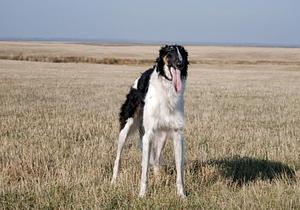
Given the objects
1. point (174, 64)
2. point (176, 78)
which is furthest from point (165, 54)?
point (176, 78)

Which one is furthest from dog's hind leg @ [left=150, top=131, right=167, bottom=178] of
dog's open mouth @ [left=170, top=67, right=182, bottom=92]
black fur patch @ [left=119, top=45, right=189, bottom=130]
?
dog's open mouth @ [left=170, top=67, right=182, bottom=92]

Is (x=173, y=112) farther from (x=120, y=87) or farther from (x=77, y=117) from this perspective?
(x=120, y=87)

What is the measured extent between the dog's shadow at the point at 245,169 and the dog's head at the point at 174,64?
1.76m

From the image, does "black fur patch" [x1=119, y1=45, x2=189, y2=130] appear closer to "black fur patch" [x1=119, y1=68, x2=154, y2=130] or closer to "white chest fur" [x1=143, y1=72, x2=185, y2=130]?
"black fur patch" [x1=119, y1=68, x2=154, y2=130]

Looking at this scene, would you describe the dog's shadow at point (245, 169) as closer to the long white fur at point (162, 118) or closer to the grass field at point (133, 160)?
the grass field at point (133, 160)

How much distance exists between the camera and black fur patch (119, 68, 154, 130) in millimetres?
7012

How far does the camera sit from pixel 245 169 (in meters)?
8.01

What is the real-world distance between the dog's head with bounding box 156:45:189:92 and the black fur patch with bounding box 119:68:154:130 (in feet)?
2.00

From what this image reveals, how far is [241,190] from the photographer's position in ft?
21.7

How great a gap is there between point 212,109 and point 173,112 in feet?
32.1

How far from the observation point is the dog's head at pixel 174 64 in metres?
6.14

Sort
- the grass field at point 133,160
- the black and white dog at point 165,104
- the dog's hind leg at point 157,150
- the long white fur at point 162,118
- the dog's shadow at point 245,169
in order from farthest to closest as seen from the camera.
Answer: the dog's shadow at point 245,169
the dog's hind leg at point 157,150
the long white fur at point 162,118
the black and white dog at point 165,104
the grass field at point 133,160

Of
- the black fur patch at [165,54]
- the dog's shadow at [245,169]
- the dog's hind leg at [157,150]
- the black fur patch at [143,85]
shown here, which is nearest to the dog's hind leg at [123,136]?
the black fur patch at [143,85]

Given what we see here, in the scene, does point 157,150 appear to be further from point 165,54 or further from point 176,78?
point 165,54
